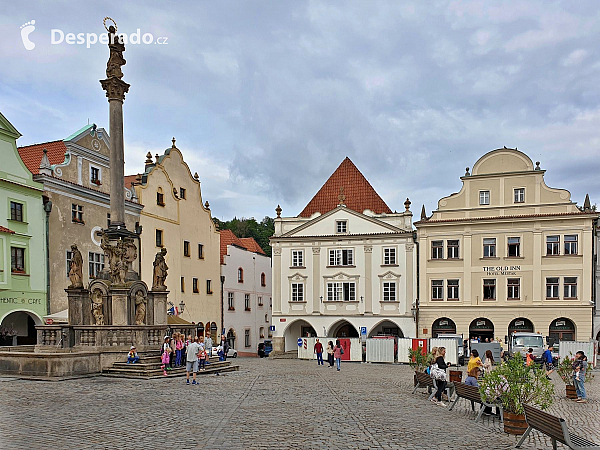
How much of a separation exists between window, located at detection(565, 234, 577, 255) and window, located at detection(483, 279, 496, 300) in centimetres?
512

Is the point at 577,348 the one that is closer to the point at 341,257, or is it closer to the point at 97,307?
the point at 341,257

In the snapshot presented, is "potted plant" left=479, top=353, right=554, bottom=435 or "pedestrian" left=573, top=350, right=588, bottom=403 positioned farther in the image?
"pedestrian" left=573, top=350, right=588, bottom=403

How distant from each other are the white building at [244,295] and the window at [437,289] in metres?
17.7

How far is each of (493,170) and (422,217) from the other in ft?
19.2

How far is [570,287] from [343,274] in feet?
50.6

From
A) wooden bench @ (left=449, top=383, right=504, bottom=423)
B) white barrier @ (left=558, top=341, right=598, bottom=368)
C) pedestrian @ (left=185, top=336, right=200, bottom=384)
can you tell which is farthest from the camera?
white barrier @ (left=558, top=341, right=598, bottom=368)

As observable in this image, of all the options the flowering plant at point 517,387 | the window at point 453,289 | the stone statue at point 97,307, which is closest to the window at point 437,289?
the window at point 453,289

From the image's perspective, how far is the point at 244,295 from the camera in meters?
55.0

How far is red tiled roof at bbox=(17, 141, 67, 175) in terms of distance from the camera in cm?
3516

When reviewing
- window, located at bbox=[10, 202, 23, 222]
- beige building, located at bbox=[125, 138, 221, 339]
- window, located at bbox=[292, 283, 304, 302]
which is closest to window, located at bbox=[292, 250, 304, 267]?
window, located at bbox=[292, 283, 304, 302]

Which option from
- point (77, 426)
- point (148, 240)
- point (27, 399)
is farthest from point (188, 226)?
point (77, 426)

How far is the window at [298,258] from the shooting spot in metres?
46.4

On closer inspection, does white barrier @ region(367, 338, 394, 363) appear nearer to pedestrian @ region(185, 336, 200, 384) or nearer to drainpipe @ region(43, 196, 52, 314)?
pedestrian @ region(185, 336, 200, 384)

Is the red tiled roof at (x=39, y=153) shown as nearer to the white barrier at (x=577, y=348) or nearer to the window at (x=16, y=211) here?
the window at (x=16, y=211)
